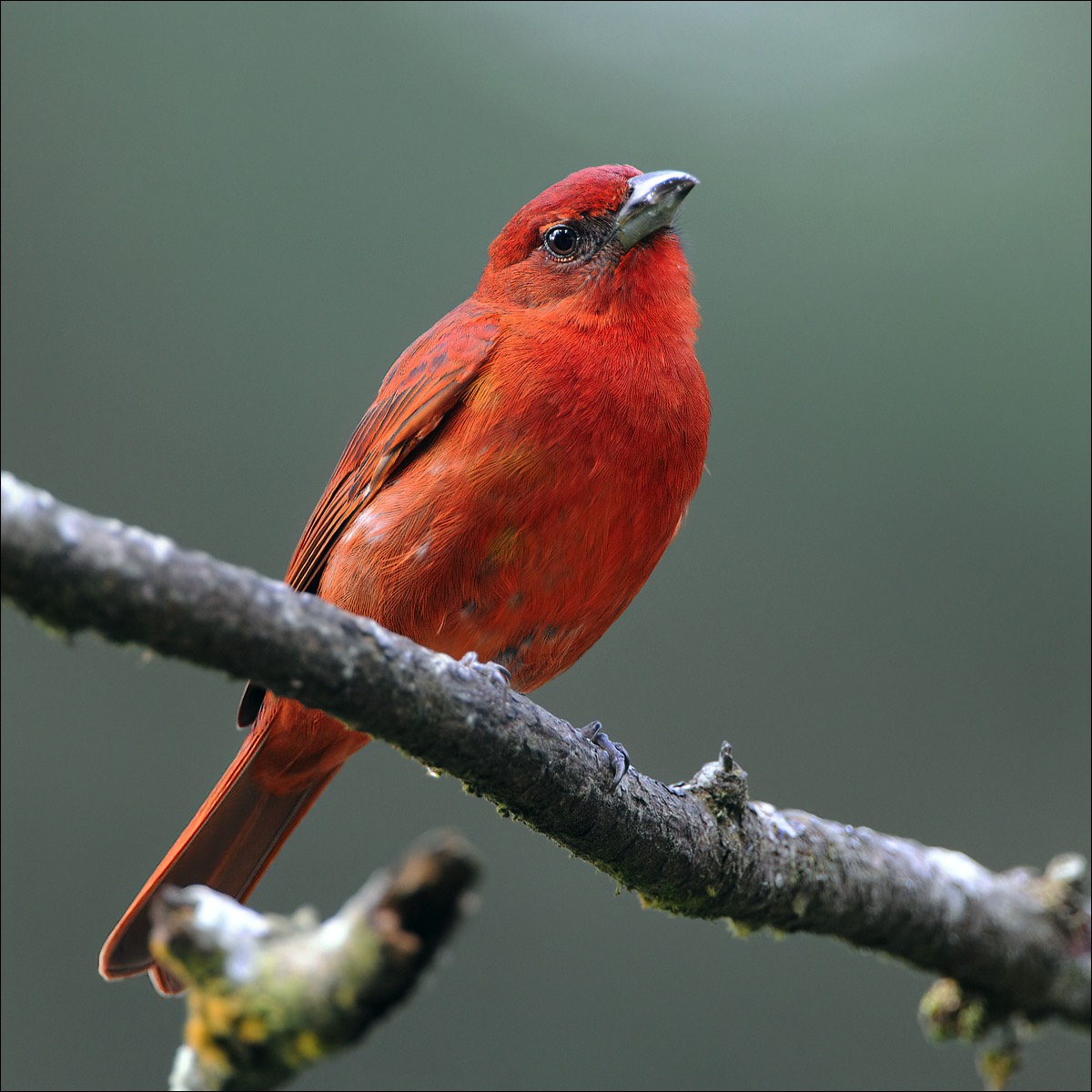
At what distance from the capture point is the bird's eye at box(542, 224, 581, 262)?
3.72 metres

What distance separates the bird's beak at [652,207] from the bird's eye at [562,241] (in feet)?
0.45

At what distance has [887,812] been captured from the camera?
203 inches

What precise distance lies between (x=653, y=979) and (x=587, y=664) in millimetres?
1337

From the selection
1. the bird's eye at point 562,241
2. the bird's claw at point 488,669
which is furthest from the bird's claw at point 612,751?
the bird's eye at point 562,241

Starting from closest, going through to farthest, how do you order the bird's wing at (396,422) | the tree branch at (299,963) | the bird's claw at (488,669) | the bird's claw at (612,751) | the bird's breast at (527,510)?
the tree branch at (299,963) → the bird's claw at (488,669) → the bird's claw at (612,751) → the bird's breast at (527,510) → the bird's wing at (396,422)

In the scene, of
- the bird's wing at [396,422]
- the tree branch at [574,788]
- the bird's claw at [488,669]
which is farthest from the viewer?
the bird's wing at [396,422]

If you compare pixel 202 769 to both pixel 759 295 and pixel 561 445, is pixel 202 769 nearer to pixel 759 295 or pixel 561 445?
pixel 561 445

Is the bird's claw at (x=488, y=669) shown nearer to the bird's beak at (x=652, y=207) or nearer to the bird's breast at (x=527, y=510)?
the bird's breast at (x=527, y=510)

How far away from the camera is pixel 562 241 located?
3.74m

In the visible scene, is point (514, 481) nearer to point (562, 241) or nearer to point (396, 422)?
point (396, 422)

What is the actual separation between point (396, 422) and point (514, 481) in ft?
1.78

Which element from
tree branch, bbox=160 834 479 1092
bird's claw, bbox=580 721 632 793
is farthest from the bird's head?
tree branch, bbox=160 834 479 1092

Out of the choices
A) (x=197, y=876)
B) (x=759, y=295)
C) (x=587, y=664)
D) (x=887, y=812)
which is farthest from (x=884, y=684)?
(x=197, y=876)

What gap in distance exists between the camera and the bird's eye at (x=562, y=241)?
3717 millimetres
